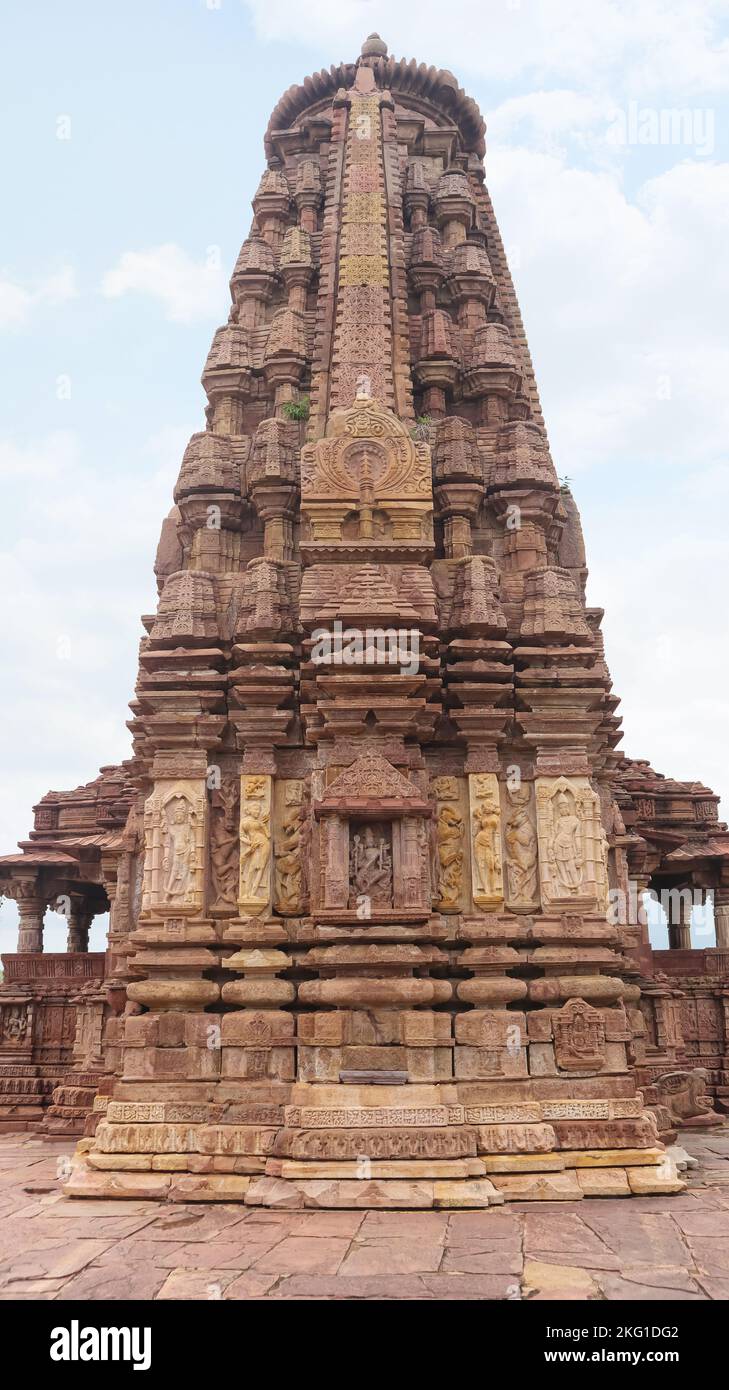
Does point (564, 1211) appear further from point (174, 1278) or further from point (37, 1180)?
point (37, 1180)

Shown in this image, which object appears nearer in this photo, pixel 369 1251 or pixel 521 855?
pixel 369 1251

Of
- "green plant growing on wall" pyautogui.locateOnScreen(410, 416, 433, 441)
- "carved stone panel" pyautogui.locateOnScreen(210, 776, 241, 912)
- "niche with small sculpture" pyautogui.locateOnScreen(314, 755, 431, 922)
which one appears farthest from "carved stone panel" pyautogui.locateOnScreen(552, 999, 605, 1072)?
"green plant growing on wall" pyautogui.locateOnScreen(410, 416, 433, 441)

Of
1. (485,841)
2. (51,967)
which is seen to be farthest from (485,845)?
(51,967)

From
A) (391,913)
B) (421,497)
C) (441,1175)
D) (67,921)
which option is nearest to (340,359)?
(421,497)

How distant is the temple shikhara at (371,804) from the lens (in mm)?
9297

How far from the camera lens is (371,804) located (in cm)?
1003

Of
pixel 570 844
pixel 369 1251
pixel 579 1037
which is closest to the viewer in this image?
pixel 369 1251

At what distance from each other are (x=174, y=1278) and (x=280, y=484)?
821 cm

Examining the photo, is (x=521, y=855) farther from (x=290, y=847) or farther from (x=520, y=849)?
(x=290, y=847)

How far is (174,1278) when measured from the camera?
6.44 meters

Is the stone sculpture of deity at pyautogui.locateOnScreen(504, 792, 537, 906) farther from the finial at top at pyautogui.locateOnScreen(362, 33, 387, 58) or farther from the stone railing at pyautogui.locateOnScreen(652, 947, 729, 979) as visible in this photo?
the finial at top at pyautogui.locateOnScreen(362, 33, 387, 58)

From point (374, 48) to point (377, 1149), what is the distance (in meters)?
16.4

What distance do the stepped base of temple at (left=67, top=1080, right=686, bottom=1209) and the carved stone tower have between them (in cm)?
2

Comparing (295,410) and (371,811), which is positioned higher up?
(295,410)
